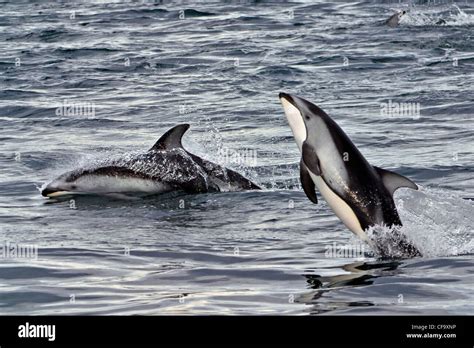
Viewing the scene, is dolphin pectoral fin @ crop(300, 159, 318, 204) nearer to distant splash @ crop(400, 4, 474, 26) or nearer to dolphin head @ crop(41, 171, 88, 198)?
dolphin head @ crop(41, 171, 88, 198)

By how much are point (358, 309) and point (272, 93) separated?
46.5 feet

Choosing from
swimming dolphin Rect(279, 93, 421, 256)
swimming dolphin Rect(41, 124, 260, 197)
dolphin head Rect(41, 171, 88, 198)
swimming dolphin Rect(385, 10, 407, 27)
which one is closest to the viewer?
swimming dolphin Rect(279, 93, 421, 256)

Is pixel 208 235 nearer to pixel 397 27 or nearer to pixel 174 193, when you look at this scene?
pixel 174 193

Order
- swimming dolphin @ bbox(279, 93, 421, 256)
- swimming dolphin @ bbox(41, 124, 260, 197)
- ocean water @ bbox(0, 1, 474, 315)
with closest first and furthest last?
ocean water @ bbox(0, 1, 474, 315)
swimming dolphin @ bbox(279, 93, 421, 256)
swimming dolphin @ bbox(41, 124, 260, 197)

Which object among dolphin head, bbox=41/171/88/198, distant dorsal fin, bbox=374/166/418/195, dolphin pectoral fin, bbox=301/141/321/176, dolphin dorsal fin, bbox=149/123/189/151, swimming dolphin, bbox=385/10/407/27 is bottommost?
distant dorsal fin, bbox=374/166/418/195

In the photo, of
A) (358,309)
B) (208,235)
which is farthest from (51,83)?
(358,309)

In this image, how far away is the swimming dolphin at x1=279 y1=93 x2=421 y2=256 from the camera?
37.5ft

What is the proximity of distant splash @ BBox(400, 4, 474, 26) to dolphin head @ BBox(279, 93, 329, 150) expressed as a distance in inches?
726

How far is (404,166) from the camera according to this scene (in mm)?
16453

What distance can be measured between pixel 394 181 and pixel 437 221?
1488 mm

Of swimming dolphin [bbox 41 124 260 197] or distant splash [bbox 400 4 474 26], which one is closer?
swimming dolphin [bbox 41 124 260 197]

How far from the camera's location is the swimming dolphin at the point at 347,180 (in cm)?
1142

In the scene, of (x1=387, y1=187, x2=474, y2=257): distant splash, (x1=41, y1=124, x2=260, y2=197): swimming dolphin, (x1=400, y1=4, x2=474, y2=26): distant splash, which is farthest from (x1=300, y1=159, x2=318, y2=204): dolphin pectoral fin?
(x1=400, y1=4, x2=474, y2=26): distant splash

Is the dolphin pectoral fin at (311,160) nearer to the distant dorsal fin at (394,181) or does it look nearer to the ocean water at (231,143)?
the distant dorsal fin at (394,181)
